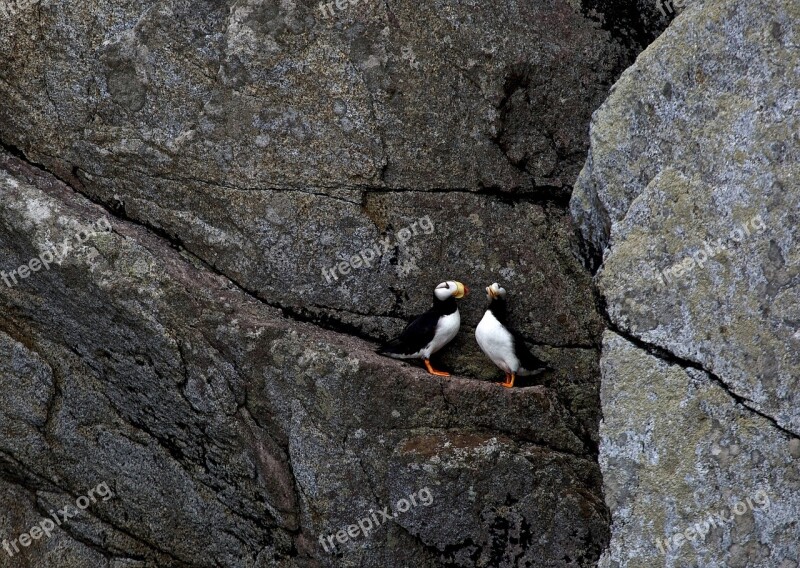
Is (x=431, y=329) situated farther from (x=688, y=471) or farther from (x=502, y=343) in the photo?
(x=688, y=471)

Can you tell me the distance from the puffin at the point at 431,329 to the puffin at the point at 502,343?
0.22 meters

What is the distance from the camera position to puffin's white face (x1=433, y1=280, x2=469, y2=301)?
7.65 metres

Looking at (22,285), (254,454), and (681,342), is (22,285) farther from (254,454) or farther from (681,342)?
(681,342)

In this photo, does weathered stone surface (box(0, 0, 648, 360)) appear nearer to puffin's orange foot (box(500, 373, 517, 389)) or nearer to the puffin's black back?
the puffin's black back

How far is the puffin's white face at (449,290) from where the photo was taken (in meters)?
7.65

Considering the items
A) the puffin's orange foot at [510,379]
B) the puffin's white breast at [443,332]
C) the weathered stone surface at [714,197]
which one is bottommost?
the puffin's orange foot at [510,379]

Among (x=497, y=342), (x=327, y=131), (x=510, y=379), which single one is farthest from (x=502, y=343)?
(x=327, y=131)

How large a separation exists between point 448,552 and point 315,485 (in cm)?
108

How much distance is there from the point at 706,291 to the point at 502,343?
7.01ft

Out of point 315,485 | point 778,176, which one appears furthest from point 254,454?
point 778,176

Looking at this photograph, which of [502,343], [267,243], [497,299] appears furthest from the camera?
[267,243]

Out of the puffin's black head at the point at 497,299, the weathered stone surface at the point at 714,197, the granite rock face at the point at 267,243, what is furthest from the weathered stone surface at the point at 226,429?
the weathered stone surface at the point at 714,197

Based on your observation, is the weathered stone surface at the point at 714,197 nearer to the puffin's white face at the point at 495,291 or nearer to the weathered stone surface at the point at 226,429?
the puffin's white face at the point at 495,291

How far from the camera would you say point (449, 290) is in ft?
25.1
